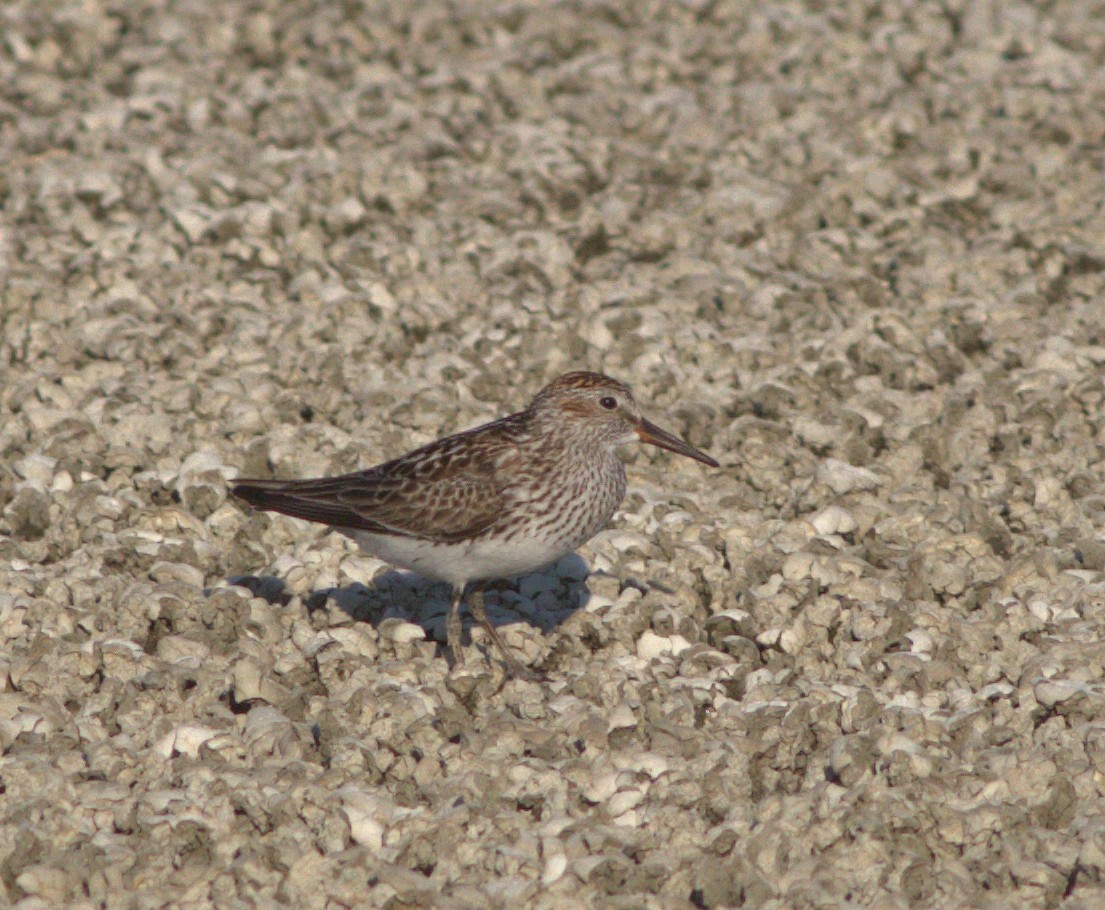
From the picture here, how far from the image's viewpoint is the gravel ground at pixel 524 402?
722cm

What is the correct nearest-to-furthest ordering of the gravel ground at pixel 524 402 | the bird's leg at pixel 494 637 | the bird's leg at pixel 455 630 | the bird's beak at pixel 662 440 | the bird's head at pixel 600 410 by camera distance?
the gravel ground at pixel 524 402, the bird's leg at pixel 494 637, the bird's leg at pixel 455 630, the bird's head at pixel 600 410, the bird's beak at pixel 662 440

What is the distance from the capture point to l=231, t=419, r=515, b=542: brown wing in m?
8.66

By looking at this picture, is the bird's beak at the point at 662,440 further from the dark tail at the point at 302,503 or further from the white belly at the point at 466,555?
the dark tail at the point at 302,503

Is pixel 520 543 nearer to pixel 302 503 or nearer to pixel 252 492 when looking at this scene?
pixel 302 503

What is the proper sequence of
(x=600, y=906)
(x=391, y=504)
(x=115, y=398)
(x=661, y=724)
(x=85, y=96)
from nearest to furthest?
(x=600, y=906) → (x=661, y=724) → (x=391, y=504) → (x=115, y=398) → (x=85, y=96)

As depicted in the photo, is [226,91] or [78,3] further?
[78,3]

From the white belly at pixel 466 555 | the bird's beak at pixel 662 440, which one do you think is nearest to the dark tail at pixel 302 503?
the white belly at pixel 466 555

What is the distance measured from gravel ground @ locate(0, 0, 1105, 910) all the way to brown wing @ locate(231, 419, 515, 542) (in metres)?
0.68

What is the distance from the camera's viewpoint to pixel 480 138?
14.5 meters

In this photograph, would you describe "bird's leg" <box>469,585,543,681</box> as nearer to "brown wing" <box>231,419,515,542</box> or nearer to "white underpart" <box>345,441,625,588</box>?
"white underpart" <box>345,441,625,588</box>

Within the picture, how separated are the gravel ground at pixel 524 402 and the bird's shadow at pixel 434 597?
42mm

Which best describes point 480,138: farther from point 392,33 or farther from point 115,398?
point 115,398

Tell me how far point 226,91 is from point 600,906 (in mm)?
10661

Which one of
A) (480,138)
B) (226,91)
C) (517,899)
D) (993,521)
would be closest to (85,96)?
(226,91)
